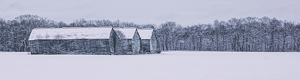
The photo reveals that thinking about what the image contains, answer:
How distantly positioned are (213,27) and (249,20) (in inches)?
477

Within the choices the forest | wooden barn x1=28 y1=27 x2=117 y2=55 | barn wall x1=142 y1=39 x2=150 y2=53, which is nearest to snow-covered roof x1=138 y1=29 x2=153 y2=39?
barn wall x1=142 y1=39 x2=150 y2=53

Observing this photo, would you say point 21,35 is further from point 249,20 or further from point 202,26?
point 249,20

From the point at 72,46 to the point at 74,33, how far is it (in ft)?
7.60

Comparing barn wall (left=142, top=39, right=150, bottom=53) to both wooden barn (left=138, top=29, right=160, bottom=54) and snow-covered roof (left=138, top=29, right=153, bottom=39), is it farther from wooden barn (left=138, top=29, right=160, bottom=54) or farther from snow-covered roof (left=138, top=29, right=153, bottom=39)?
snow-covered roof (left=138, top=29, right=153, bottom=39)

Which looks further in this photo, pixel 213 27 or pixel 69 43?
pixel 213 27

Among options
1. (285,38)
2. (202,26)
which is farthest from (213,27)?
(285,38)

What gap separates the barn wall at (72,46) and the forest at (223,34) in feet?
74.9

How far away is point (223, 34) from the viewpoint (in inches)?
3310

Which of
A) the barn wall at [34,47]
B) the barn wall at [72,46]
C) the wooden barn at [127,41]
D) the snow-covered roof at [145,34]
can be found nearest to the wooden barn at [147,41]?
the snow-covered roof at [145,34]

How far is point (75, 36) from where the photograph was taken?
5306 cm

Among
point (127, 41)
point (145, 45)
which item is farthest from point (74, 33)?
point (145, 45)

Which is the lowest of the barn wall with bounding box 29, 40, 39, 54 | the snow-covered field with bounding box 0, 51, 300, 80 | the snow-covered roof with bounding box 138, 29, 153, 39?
the snow-covered field with bounding box 0, 51, 300, 80

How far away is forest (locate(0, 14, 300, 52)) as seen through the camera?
75.7 m

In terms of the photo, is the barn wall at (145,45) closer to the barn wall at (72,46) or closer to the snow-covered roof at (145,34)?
the snow-covered roof at (145,34)
